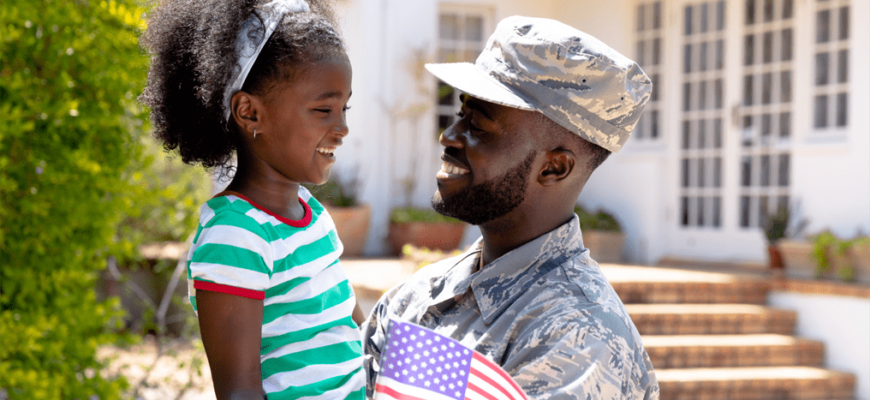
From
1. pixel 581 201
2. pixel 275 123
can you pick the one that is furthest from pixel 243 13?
pixel 581 201

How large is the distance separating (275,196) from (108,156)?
1880mm

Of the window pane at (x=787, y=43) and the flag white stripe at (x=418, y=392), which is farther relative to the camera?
the window pane at (x=787, y=43)

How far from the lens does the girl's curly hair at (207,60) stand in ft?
5.14

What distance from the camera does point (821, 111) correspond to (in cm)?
699

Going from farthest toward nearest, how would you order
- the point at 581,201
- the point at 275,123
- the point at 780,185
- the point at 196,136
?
the point at 581,201 → the point at 780,185 → the point at 196,136 → the point at 275,123

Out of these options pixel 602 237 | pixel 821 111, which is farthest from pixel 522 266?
pixel 602 237

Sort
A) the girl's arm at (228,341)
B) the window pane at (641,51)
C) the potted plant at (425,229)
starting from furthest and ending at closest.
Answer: the window pane at (641,51) → the potted plant at (425,229) → the girl's arm at (228,341)

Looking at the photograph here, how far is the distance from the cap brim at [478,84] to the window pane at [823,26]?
20.9 ft

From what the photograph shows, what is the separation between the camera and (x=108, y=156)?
319cm

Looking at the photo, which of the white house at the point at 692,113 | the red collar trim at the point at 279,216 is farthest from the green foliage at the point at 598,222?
the red collar trim at the point at 279,216

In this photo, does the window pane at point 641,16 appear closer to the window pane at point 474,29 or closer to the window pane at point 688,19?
the window pane at point 688,19

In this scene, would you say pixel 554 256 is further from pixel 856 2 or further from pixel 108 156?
pixel 856 2

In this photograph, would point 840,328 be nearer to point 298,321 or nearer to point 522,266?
point 522,266

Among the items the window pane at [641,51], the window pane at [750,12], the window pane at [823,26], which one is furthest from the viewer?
the window pane at [641,51]
